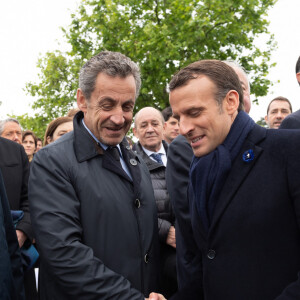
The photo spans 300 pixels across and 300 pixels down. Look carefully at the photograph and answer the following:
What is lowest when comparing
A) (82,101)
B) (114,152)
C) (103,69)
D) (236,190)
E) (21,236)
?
(21,236)

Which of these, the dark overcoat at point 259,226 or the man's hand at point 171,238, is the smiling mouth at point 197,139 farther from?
the man's hand at point 171,238

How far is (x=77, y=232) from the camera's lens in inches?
83.0

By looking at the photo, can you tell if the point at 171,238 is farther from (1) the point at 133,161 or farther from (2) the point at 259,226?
(2) the point at 259,226

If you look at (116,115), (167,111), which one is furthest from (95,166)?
(167,111)

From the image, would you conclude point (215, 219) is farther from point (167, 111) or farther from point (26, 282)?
point (167, 111)

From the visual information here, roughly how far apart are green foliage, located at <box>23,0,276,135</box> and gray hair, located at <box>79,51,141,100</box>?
1151cm

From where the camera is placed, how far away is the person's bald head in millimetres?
4379

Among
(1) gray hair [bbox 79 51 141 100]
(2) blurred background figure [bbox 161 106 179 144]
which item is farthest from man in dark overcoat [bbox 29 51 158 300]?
(2) blurred background figure [bbox 161 106 179 144]

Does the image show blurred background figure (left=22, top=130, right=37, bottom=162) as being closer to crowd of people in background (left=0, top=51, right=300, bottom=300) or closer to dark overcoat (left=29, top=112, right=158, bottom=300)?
crowd of people in background (left=0, top=51, right=300, bottom=300)

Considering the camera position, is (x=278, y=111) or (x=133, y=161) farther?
(x=278, y=111)

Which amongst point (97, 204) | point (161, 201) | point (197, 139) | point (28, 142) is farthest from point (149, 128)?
point (28, 142)

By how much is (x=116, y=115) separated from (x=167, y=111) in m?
3.24

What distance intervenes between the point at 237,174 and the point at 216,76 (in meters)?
0.50

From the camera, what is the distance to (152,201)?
2.57m
